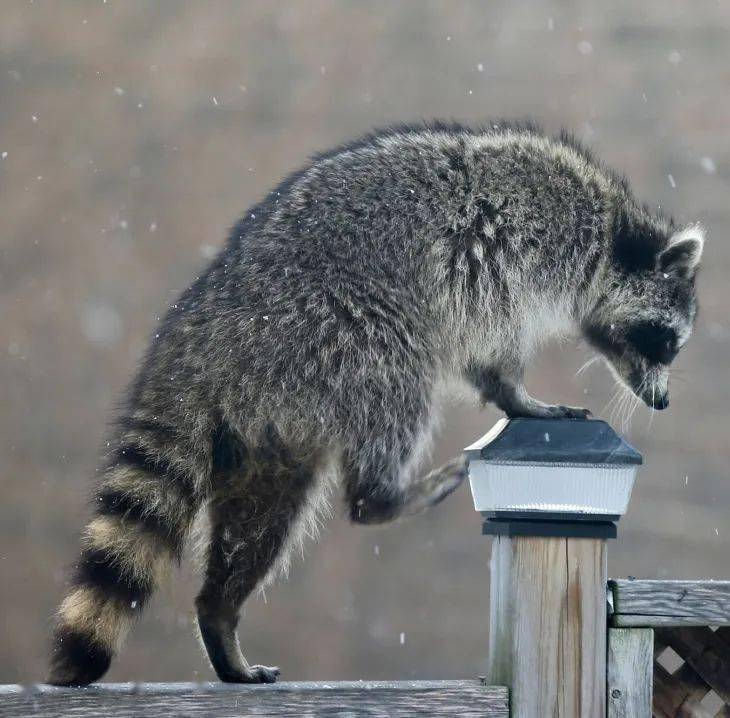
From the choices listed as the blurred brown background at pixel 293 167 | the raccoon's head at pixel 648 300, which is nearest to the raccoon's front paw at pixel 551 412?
the raccoon's head at pixel 648 300

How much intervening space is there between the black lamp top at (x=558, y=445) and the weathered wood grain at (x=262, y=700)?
41cm

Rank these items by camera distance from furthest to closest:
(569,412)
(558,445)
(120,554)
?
1. (569,412)
2. (120,554)
3. (558,445)

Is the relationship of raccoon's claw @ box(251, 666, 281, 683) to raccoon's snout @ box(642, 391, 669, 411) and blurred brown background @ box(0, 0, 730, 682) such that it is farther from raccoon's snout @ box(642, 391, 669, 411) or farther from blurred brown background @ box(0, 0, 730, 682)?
blurred brown background @ box(0, 0, 730, 682)

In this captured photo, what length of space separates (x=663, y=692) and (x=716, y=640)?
Answer: 5.4 inches

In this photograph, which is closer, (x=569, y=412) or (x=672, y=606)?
(x=672, y=606)

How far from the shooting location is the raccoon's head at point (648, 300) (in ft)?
11.5

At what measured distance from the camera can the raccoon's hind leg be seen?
293 cm

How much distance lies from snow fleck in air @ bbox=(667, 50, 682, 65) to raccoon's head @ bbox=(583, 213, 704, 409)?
15.7ft

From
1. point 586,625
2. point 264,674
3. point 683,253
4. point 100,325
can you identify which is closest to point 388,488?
point 264,674

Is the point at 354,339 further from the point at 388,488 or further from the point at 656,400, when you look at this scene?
the point at 656,400

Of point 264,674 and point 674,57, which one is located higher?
point 674,57

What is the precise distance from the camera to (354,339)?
3.09 meters

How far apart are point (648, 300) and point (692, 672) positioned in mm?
1215

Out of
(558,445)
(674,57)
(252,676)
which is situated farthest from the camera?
(674,57)
